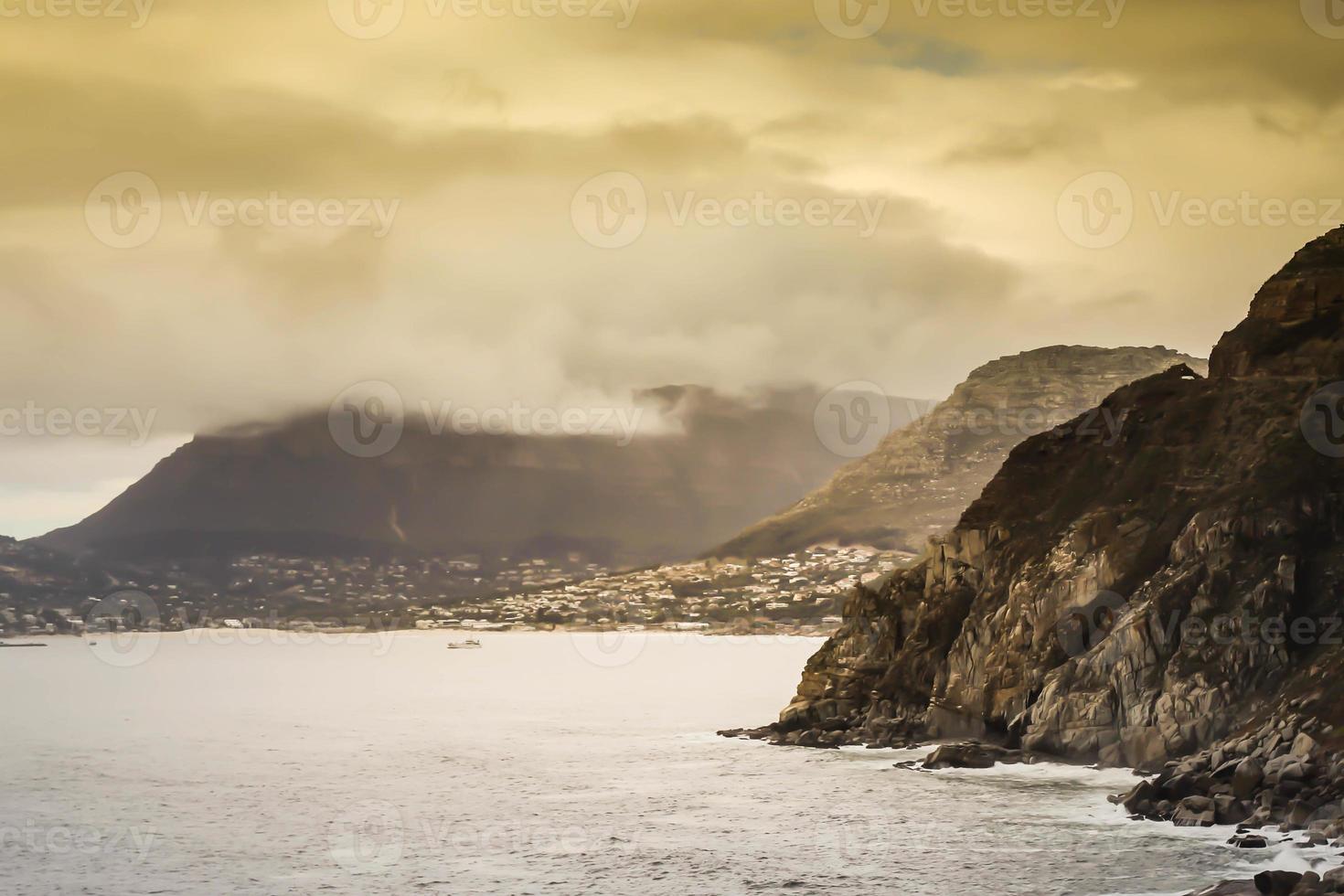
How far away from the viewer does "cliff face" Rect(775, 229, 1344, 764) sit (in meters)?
71.4

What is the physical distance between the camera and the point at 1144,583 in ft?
257

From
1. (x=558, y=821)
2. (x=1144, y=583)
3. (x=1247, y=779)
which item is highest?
(x=1144, y=583)

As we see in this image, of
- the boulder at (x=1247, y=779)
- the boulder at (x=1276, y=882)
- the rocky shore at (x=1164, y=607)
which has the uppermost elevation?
the rocky shore at (x=1164, y=607)

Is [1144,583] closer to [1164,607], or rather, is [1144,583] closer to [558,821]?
[1164,607]

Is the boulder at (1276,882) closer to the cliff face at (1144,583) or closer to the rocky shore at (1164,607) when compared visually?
the rocky shore at (1164,607)

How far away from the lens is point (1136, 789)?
207 ft

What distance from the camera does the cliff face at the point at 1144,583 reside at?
71.4m

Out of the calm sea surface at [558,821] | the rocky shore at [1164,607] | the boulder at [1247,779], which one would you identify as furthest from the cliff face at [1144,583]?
the boulder at [1247,779]

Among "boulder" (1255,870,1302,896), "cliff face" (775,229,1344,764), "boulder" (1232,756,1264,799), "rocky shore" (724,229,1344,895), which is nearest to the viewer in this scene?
"boulder" (1255,870,1302,896)

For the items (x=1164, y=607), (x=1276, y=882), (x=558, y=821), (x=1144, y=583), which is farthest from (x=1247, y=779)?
(x=558, y=821)

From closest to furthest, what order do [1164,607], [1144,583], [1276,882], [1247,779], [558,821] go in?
[1276,882], [1247,779], [558,821], [1164,607], [1144,583]

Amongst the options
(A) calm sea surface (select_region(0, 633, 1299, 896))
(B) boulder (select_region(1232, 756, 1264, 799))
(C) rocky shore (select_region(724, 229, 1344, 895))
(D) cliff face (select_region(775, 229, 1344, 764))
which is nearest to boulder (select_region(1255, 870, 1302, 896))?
(A) calm sea surface (select_region(0, 633, 1299, 896))

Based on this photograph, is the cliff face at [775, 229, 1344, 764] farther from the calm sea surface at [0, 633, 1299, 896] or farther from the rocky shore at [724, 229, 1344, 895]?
the calm sea surface at [0, 633, 1299, 896]

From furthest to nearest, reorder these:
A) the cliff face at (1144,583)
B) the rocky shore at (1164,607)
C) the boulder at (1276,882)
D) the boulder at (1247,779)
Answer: the cliff face at (1144,583) < the rocky shore at (1164,607) < the boulder at (1247,779) < the boulder at (1276,882)
